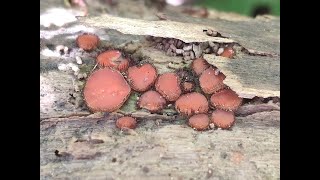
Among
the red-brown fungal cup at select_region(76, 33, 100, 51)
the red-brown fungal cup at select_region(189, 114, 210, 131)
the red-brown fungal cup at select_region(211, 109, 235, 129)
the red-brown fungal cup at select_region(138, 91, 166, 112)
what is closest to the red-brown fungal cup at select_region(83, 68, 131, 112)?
the red-brown fungal cup at select_region(138, 91, 166, 112)

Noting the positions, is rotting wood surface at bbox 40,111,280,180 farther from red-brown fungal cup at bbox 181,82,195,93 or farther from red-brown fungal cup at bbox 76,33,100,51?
red-brown fungal cup at bbox 76,33,100,51

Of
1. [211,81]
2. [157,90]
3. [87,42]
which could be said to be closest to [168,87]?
[157,90]

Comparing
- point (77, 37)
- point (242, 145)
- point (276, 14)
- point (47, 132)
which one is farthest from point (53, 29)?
point (276, 14)

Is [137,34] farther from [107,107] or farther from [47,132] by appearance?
[47,132]

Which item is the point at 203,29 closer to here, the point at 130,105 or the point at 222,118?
the point at 222,118

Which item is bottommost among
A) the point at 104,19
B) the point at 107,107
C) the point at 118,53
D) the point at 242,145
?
the point at 242,145

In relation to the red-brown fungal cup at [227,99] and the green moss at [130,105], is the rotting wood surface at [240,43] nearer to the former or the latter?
the red-brown fungal cup at [227,99]

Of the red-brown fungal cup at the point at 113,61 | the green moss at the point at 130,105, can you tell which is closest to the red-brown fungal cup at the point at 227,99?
the green moss at the point at 130,105
